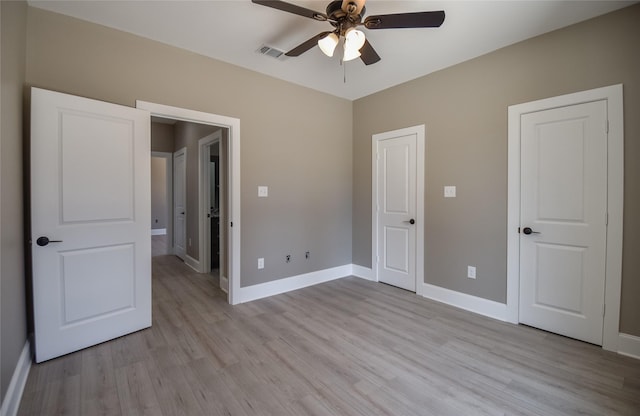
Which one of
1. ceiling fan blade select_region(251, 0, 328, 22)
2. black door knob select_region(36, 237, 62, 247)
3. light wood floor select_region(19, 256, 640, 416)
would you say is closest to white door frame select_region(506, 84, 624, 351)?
light wood floor select_region(19, 256, 640, 416)

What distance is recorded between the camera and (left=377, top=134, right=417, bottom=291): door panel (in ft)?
12.1

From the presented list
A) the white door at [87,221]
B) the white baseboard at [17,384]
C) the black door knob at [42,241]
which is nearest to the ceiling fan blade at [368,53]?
the white door at [87,221]

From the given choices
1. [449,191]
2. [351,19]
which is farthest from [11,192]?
[449,191]

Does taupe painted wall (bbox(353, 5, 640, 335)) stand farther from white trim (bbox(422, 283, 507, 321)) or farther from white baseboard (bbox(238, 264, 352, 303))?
white baseboard (bbox(238, 264, 352, 303))

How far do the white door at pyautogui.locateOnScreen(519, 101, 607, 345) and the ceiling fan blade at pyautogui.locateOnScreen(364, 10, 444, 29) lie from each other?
1519 mm

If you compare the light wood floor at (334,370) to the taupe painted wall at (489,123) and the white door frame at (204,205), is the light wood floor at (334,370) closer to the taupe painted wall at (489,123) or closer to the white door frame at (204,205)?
the taupe painted wall at (489,123)

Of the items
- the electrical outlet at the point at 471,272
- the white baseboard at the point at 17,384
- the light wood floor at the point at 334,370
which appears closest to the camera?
the white baseboard at the point at 17,384

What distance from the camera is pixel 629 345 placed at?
2221 mm

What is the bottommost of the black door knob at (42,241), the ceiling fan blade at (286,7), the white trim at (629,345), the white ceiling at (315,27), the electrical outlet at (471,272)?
the white trim at (629,345)

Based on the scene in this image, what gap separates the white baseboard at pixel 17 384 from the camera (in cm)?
154

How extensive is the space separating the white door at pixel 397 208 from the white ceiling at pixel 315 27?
3.22ft

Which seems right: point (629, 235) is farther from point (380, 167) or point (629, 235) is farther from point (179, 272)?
point (179, 272)

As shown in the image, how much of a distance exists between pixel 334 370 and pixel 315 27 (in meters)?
2.78

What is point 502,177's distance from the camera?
288cm
